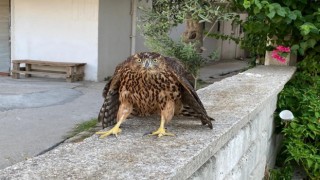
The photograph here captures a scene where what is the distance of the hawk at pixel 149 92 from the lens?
2.47 metres

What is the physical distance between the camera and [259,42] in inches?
243

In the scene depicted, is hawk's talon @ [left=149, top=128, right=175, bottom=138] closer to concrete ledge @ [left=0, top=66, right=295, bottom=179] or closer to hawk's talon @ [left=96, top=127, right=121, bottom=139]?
concrete ledge @ [left=0, top=66, right=295, bottom=179]

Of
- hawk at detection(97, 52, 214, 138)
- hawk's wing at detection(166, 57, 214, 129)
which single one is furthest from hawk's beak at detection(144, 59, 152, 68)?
hawk's wing at detection(166, 57, 214, 129)

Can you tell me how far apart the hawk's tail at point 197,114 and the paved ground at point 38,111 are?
3.07 metres

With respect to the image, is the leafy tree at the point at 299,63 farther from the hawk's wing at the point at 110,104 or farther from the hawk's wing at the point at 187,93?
the hawk's wing at the point at 110,104

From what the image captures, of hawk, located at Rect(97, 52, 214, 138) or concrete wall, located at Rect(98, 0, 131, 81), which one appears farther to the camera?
concrete wall, located at Rect(98, 0, 131, 81)

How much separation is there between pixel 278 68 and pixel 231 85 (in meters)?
1.46

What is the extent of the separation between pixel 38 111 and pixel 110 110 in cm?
593

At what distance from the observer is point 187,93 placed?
2701 millimetres

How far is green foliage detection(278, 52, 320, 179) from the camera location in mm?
4337

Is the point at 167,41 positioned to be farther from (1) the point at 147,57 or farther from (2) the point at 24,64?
(2) the point at 24,64

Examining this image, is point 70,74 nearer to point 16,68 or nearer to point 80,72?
point 80,72

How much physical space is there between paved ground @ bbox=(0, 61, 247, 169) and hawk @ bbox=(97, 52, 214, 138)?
2.98 metres

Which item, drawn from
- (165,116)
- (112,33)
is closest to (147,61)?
(165,116)
